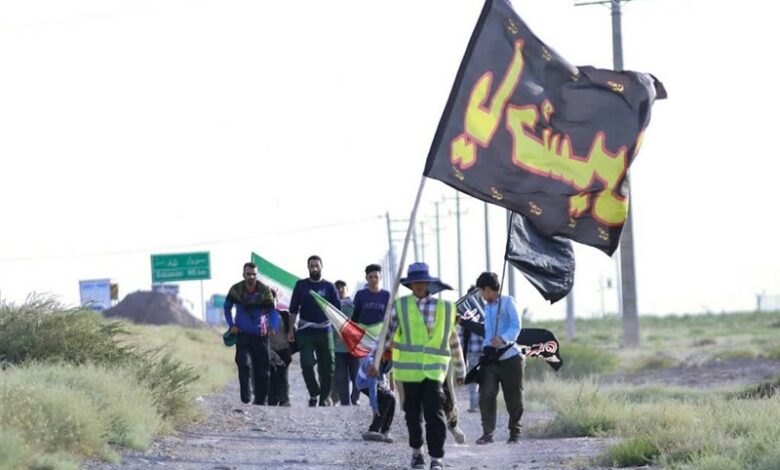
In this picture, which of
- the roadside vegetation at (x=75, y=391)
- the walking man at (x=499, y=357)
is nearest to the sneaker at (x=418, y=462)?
the roadside vegetation at (x=75, y=391)

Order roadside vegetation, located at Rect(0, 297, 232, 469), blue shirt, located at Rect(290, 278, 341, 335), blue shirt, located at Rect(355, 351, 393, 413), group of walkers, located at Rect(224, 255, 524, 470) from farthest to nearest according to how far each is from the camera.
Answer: blue shirt, located at Rect(290, 278, 341, 335) < blue shirt, located at Rect(355, 351, 393, 413) < roadside vegetation, located at Rect(0, 297, 232, 469) < group of walkers, located at Rect(224, 255, 524, 470)

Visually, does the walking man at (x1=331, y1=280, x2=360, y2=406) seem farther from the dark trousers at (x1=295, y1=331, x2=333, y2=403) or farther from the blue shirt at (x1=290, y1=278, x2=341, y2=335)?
the blue shirt at (x1=290, y1=278, x2=341, y2=335)

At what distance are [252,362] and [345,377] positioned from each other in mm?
1446

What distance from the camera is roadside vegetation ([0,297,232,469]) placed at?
623 inches

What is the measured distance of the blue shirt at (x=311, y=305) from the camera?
22875mm

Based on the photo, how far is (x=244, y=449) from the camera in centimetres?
1884

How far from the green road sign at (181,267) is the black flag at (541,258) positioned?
220ft

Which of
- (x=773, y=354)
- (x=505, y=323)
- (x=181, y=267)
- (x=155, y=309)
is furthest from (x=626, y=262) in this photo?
(x=155, y=309)

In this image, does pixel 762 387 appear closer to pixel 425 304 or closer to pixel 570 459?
pixel 570 459

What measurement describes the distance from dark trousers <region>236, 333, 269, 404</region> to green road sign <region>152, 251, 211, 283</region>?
60.2 m

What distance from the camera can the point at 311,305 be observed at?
23.5 meters

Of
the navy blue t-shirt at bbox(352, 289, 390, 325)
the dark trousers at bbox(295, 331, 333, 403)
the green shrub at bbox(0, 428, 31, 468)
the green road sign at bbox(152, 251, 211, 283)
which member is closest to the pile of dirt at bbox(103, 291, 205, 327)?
the green road sign at bbox(152, 251, 211, 283)

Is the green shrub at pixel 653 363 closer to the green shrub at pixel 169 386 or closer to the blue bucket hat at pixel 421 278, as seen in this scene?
the green shrub at pixel 169 386

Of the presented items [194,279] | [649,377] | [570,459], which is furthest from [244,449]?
[194,279]
